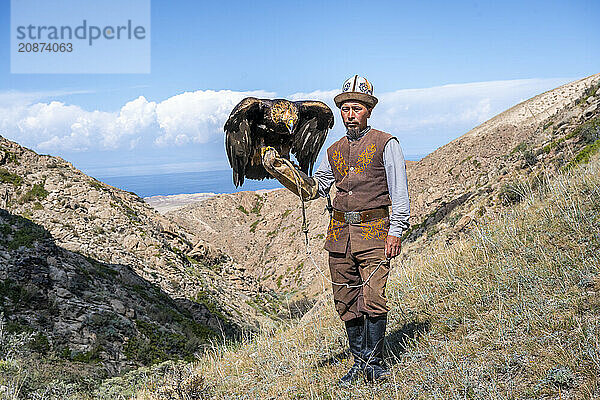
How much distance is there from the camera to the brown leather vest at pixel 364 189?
323 cm

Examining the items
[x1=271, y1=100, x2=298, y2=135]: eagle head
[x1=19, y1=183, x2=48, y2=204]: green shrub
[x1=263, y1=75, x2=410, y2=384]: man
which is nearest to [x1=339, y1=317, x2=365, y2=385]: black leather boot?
[x1=263, y1=75, x2=410, y2=384]: man

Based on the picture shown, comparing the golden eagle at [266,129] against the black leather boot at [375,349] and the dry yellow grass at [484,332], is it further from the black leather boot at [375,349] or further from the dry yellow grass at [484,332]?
the dry yellow grass at [484,332]

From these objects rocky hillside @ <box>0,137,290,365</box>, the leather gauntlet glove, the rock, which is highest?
the rock

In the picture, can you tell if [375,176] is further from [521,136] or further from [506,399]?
[521,136]

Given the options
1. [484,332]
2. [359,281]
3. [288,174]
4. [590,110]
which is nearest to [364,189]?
[288,174]

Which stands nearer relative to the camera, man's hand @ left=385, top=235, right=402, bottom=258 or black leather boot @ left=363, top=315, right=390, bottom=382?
man's hand @ left=385, top=235, right=402, bottom=258

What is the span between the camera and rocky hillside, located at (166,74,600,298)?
36.3 ft

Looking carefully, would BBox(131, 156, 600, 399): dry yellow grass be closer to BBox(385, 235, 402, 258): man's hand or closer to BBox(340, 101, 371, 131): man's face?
BBox(385, 235, 402, 258): man's hand

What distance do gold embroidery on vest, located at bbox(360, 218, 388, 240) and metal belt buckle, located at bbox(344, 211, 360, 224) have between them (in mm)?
63

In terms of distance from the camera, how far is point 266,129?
142 inches

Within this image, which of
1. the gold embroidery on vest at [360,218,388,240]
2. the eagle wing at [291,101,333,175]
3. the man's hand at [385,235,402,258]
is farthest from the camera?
the eagle wing at [291,101,333,175]

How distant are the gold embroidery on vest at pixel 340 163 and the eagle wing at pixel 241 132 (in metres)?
0.69

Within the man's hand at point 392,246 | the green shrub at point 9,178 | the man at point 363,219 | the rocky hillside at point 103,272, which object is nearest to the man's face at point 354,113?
the man at point 363,219

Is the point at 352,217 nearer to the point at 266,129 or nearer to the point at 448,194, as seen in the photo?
the point at 266,129
